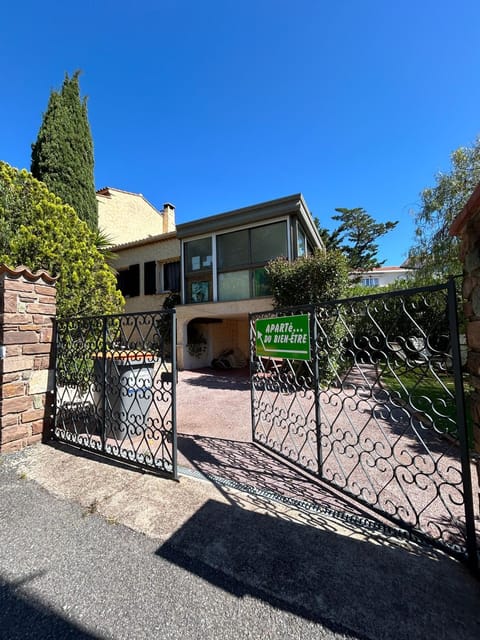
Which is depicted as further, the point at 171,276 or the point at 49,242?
the point at 171,276

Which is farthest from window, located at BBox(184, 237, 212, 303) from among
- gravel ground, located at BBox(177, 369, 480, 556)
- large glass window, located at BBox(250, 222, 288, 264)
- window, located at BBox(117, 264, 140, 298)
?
gravel ground, located at BBox(177, 369, 480, 556)

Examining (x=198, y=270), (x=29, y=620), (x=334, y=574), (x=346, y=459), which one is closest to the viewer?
(x=29, y=620)

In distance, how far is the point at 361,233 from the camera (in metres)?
23.2

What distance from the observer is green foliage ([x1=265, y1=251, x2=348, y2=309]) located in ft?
23.7

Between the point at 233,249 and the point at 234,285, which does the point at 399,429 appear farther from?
the point at 233,249

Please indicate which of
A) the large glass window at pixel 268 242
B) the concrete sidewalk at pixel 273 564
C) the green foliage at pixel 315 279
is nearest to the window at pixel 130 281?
the large glass window at pixel 268 242

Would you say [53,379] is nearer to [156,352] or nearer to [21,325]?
[21,325]

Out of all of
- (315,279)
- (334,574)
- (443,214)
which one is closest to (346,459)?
(334,574)

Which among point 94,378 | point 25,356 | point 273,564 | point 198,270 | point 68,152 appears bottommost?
point 273,564

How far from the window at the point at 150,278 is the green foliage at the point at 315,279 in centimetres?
771

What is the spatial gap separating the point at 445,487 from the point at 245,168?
11.3m

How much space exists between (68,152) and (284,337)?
11.7 m

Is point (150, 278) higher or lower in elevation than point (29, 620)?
higher

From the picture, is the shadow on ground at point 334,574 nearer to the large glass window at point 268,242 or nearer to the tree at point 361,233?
the large glass window at point 268,242
